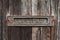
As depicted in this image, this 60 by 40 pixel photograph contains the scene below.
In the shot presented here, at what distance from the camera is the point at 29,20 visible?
1.46 meters

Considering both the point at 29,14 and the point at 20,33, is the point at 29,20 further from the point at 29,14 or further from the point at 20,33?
the point at 20,33

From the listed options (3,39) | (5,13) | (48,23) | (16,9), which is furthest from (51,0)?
(3,39)

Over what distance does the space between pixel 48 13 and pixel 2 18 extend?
0.52 m

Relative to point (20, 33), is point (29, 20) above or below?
above

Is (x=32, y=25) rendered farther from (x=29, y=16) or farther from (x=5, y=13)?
(x=5, y=13)

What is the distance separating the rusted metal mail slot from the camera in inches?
57.2

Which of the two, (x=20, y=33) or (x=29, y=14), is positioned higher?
(x=29, y=14)

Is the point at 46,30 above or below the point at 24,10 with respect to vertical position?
below

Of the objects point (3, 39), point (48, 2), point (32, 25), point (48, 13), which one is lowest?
point (3, 39)

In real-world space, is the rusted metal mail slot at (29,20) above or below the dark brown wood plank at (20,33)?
above

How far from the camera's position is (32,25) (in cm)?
146

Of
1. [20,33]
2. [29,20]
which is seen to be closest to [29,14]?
[29,20]

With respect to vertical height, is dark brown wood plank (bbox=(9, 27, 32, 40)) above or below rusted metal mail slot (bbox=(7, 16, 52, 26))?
below

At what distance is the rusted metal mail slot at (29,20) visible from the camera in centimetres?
145
